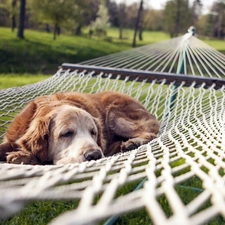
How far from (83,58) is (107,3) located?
30774mm

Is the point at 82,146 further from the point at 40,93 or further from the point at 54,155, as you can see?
the point at 40,93

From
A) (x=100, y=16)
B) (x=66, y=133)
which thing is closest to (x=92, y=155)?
(x=66, y=133)

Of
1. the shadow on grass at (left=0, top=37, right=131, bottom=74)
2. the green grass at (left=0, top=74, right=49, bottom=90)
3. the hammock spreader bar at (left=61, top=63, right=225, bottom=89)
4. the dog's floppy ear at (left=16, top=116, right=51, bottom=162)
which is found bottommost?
the shadow on grass at (left=0, top=37, right=131, bottom=74)

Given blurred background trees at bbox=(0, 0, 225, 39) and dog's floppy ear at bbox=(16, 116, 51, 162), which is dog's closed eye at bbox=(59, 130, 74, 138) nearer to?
dog's floppy ear at bbox=(16, 116, 51, 162)

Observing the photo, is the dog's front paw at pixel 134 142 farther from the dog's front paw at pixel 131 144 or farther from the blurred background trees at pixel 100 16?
the blurred background trees at pixel 100 16

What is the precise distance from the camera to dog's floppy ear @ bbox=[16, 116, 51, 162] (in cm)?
276

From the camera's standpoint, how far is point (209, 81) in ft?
14.4

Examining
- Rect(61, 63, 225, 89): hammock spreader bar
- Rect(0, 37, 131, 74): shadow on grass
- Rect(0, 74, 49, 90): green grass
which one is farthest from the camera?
Rect(0, 37, 131, 74): shadow on grass

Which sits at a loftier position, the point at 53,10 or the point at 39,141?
the point at 53,10

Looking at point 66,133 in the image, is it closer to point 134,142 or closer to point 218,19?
point 134,142

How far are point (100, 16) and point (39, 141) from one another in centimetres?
3486

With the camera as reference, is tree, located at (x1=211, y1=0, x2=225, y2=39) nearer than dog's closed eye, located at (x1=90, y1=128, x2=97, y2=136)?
No

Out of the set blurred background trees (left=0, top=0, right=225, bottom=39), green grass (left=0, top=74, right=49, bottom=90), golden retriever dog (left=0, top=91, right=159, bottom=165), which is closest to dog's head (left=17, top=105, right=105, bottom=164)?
golden retriever dog (left=0, top=91, right=159, bottom=165)

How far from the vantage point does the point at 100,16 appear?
36.6 metres
